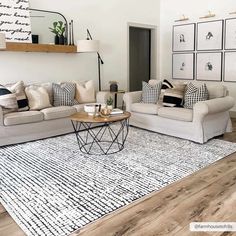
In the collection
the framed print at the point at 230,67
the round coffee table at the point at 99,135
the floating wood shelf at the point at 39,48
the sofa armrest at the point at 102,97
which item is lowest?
the round coffee table at the point at 99,135

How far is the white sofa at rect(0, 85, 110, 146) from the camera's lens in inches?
154

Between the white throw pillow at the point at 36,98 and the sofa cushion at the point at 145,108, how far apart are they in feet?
4.97

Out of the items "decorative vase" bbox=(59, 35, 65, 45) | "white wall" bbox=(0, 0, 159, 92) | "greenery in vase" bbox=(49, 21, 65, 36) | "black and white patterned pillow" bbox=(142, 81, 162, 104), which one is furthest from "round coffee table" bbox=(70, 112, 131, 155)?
"greenery in vase" bbox=(49, 21, 65, 36)

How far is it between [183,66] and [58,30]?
3.09 meters

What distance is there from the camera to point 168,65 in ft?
22.9

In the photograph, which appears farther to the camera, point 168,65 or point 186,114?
point 168,65

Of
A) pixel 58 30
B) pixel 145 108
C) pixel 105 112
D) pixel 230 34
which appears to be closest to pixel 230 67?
pixel 230 34

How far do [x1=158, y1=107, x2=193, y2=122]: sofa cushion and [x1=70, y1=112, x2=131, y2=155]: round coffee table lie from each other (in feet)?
2.08

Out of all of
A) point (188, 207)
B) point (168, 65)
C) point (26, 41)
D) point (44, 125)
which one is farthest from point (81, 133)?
point (168, 65)

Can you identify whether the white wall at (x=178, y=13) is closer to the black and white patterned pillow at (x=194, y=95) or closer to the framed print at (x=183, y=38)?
the framed print at (x=183, y=38)

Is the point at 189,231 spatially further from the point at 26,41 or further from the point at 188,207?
the point at 26,41

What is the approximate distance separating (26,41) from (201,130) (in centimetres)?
330

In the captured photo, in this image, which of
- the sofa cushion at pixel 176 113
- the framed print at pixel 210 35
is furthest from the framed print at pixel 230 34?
the sofa cushion at pixel 176 113

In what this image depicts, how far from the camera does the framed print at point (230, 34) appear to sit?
5547 mm
